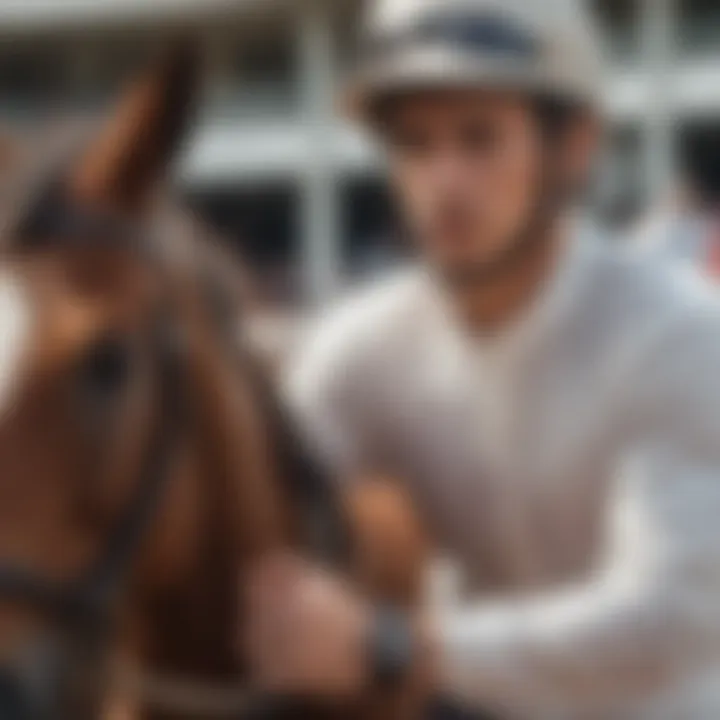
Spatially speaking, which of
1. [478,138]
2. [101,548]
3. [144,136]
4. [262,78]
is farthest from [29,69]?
[101,548]

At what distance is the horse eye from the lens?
4.31 ft

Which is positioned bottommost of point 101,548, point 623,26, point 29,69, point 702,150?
point 101,548

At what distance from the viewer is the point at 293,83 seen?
10297mm

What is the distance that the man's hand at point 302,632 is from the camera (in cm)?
143

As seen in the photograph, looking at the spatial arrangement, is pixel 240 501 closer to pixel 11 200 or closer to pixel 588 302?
pixel 11 200

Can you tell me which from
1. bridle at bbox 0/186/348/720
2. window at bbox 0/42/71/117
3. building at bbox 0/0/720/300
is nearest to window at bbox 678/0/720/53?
building at bbox 0/0/720/300

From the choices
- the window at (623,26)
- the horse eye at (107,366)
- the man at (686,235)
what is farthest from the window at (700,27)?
the horse eye at (107,366)

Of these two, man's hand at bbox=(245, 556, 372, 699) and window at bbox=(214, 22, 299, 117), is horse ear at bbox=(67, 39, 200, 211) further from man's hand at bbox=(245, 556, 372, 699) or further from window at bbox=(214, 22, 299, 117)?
window at bbox=(214, 22, 299, 117)

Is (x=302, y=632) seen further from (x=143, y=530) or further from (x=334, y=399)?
(x=334, y=399)

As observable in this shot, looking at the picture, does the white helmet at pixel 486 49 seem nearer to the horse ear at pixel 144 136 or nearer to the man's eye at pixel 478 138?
the man's eye at pixel 478 138

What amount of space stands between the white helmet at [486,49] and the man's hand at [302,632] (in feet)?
1.39

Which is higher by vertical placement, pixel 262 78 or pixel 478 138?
pixel 262 78

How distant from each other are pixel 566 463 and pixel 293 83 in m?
8.86

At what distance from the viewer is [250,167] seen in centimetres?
988
